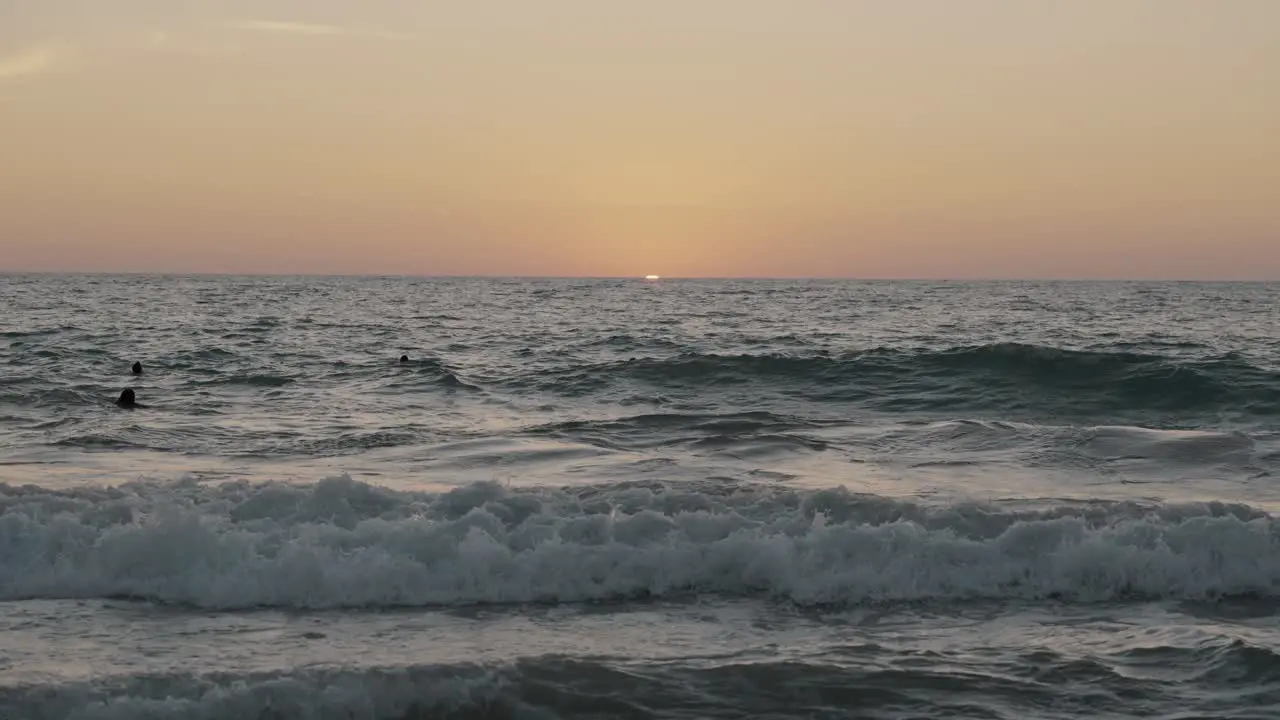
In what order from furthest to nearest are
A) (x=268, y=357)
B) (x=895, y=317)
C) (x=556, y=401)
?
(x=895, y=317) → (x=268, y=357) → (x=556, y=401)

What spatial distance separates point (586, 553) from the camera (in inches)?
378

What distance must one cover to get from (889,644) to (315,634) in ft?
12.6

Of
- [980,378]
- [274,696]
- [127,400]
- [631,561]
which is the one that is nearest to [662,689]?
[274,696]

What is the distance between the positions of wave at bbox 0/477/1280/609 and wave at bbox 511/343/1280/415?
35.3ft

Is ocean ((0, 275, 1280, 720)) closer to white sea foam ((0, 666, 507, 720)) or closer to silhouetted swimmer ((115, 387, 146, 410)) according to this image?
white sea foam ((0, 666, 507, 720))

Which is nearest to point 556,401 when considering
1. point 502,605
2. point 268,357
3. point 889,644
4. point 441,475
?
point 441,475

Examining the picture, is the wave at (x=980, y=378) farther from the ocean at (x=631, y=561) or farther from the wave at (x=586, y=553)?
the wave at (x=586, y=553)

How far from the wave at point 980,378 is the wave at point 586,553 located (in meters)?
10.7

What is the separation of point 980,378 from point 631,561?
1580 cm

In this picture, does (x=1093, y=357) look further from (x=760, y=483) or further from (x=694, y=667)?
(x=694, y=667)

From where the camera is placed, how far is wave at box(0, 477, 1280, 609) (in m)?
9.08

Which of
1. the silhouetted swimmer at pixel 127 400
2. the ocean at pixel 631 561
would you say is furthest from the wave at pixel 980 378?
the silhouetted swimmer at pixel 127 400

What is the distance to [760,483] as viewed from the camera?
1260 centimetres

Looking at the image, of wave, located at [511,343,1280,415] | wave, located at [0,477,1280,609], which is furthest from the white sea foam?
wave, located at [511,343,1280,415]
